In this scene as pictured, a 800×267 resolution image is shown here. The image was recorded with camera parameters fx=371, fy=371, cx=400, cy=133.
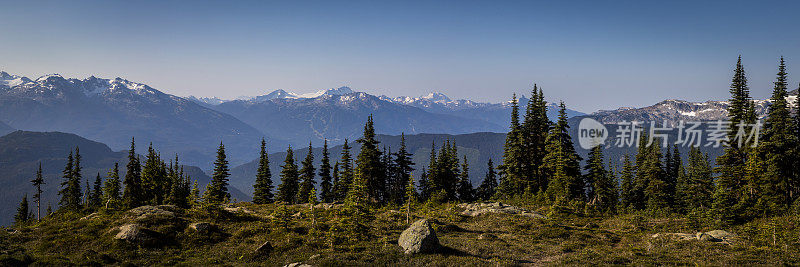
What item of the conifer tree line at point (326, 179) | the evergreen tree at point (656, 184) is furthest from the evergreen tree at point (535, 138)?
the conifer tree line at point (326, 179)

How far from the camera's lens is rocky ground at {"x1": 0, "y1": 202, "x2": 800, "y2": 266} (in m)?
24.5

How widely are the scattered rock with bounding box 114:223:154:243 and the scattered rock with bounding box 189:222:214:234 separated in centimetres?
332

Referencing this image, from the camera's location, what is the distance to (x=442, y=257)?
971 inches

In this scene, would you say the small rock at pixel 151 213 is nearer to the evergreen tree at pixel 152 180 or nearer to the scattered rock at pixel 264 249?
the scattered rock at pixel 264 249

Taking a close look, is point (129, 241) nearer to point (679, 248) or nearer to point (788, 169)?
point (679, 248)

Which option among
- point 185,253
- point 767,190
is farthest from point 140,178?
point 767,190

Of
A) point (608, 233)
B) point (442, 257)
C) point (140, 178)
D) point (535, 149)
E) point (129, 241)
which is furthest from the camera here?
point (140, 178)

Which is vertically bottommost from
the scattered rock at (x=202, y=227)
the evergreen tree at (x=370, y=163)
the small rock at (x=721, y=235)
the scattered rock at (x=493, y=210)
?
the scattered rock at (x=493, y=210)

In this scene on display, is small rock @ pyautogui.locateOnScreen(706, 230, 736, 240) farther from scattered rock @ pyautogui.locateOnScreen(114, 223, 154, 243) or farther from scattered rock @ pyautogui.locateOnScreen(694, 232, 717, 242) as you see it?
scattered rock @ pyautogui.locateOnScreen(114, 223, 154, 243)

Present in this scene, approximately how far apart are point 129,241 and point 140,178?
176ft

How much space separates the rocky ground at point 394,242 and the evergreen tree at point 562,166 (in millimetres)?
10479

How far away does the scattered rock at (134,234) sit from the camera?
1141 inches

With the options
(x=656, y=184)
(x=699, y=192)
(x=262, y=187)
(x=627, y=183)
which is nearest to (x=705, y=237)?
(x=699, y=192)

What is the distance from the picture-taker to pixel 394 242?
99.1 ft
